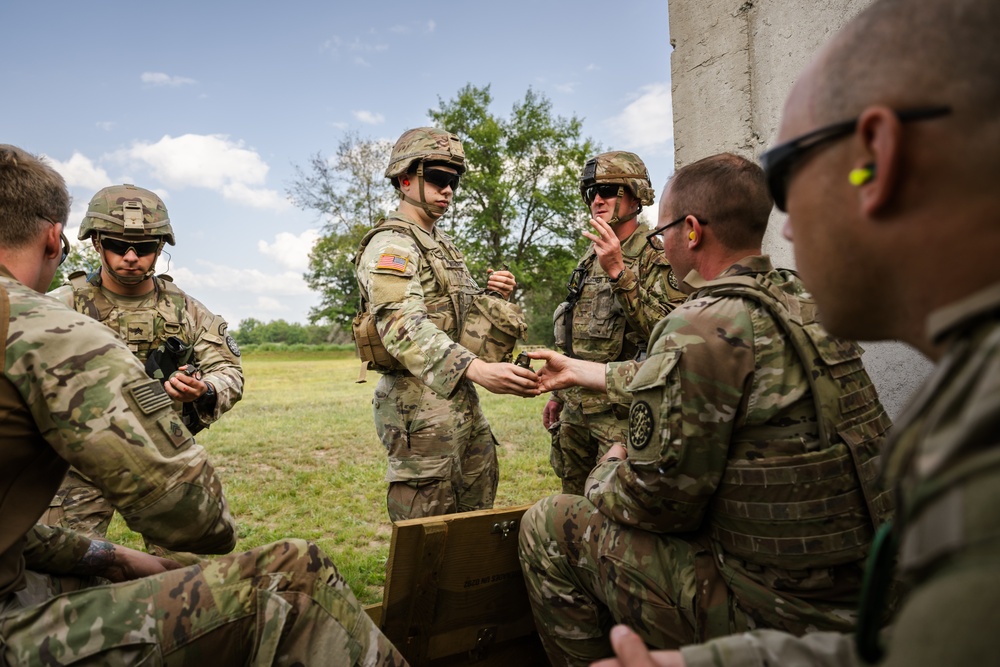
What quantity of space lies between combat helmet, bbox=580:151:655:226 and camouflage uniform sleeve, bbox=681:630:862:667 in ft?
11.5

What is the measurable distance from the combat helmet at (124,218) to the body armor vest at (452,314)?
4.45ft

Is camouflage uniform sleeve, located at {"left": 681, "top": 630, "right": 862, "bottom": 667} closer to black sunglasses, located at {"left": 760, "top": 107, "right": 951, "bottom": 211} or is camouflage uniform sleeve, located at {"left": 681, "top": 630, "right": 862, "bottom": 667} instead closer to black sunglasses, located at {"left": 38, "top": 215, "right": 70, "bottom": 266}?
black sunglasses, located at {"left": 760, "top": 107, "right": 951, "bottom": 211}

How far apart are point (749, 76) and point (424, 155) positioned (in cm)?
219

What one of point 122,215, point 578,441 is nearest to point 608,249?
point 578,441

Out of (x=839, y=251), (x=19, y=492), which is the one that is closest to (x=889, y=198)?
(x=839, y=251)

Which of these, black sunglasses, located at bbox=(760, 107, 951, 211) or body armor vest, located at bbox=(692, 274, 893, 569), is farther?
body armor vest, located at bbox=(692, 274, 893, 569)

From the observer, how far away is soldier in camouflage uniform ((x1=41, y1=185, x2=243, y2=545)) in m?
3.88

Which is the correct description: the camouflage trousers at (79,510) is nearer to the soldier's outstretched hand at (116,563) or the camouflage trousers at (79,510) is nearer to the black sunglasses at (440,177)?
the soldier's outstretched hand at (116,563)

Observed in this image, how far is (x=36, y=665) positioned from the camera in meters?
1.62

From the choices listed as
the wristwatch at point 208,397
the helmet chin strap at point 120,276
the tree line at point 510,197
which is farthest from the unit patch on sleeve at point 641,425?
the tree line at point 510,197

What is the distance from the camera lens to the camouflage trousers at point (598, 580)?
2.22m

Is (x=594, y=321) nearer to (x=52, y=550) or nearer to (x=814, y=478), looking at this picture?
(x=814, y=478)

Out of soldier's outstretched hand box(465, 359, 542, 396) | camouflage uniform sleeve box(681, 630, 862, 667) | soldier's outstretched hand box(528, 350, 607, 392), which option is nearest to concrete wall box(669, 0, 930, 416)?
soldier's outstretched hand box(528, 350, 607, 392)

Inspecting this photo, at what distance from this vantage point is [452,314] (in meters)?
4.00
